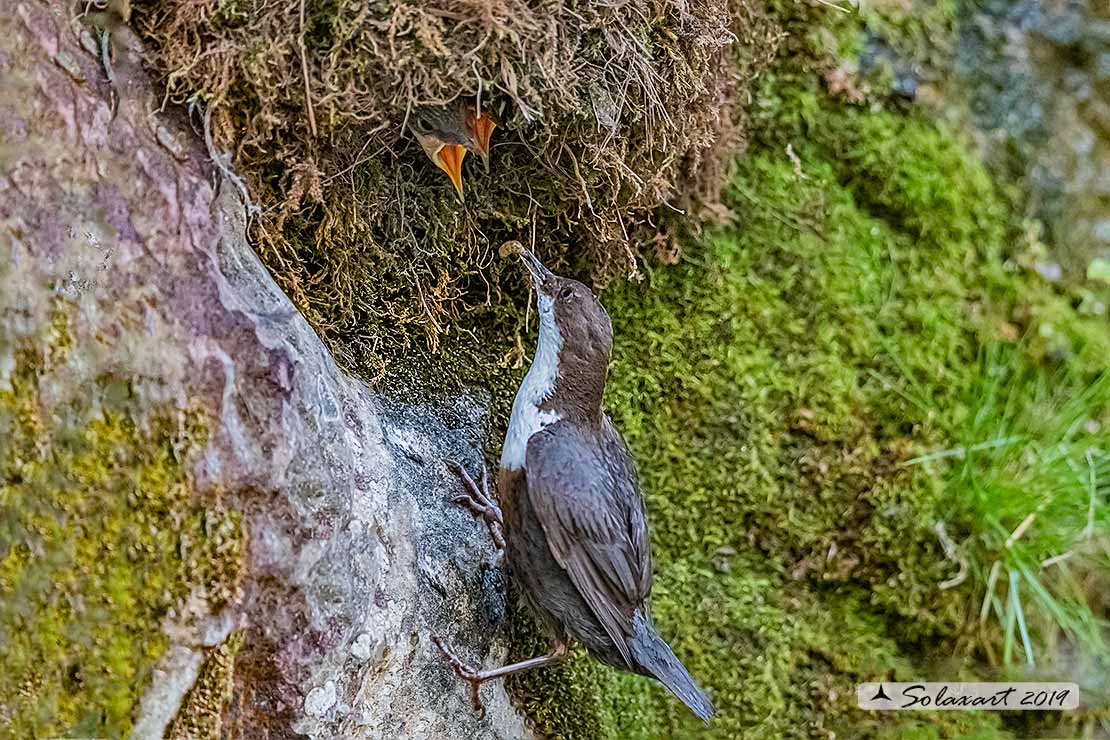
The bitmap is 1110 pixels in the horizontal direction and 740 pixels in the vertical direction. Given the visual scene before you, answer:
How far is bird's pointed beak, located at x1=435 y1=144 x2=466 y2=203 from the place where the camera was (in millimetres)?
2820

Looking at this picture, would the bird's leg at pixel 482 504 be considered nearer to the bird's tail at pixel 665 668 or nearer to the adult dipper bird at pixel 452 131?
the bird's tail at pixel 665 668

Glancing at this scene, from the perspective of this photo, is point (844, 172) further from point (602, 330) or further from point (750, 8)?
point (602, 330)

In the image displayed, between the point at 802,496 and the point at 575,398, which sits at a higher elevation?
the point at 575,398

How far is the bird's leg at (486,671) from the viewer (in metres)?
2.81

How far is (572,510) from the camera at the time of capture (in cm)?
285

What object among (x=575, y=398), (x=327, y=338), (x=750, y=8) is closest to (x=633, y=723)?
(x=575, y=398)

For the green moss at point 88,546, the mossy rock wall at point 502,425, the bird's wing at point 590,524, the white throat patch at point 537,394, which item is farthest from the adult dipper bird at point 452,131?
the green moss at point 88,546

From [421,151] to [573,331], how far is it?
2.27 ft

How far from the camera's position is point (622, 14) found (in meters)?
2.79

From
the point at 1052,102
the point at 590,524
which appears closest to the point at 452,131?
the point at 590,524

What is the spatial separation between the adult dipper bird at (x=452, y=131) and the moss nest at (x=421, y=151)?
0.17 feet

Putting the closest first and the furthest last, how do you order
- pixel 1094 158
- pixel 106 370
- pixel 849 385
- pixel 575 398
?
pixel 106 370 → pixel 575 398 → pixel 849 385 → pixel 1094 158

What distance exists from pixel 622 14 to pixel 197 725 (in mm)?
2074

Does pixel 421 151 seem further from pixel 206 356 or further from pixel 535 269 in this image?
pixel 206 356
